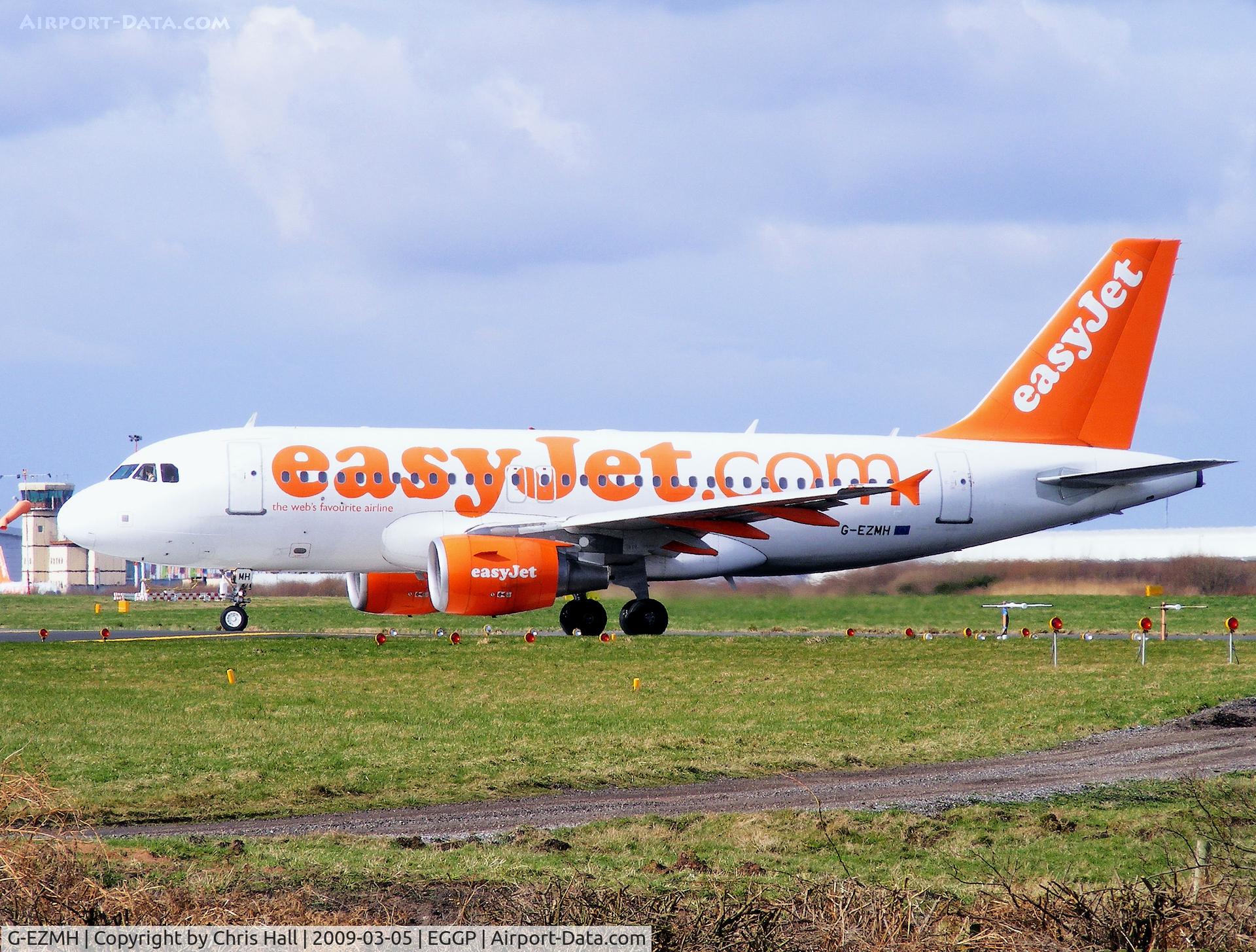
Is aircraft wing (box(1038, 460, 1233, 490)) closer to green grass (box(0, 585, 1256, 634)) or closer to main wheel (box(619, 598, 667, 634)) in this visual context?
green grass (box(0, 585, 1256, 634))

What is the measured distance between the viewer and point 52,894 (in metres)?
6.48

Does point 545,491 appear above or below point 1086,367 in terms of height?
below

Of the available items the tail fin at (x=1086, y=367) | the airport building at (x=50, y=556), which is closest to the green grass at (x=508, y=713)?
the tail fin at (x=1086, y=367)

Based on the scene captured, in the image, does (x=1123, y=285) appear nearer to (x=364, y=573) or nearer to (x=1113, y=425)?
(x=1113, y=425)

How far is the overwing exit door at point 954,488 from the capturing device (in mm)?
31828

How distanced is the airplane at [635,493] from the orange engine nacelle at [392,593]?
0.14 ft

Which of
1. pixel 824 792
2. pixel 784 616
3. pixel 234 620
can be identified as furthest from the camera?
pixel 784 616

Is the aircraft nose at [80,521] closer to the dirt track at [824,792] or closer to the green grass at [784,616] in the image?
the green grass at [784,616]

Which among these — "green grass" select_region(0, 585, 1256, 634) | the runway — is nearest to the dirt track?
the runway

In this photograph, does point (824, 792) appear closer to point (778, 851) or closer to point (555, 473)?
point (778, 851)

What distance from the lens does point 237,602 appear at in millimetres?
30828

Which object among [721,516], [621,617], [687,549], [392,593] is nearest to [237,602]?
[392,593]

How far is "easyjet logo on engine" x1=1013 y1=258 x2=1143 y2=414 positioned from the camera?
33.6 metres

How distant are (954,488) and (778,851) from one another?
76.8ft
